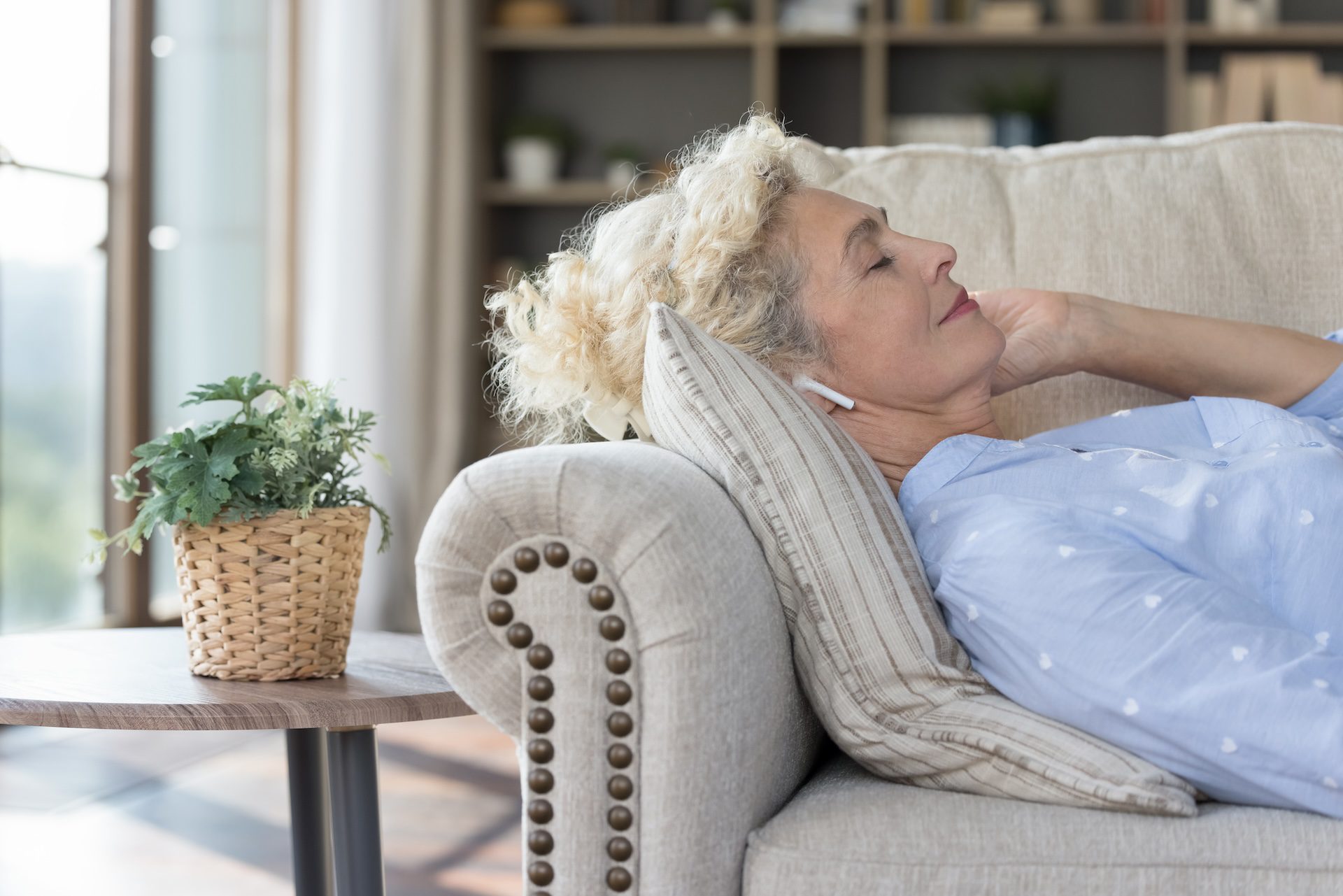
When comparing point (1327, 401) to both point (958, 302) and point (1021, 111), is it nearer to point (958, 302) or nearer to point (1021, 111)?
point (958, 302)

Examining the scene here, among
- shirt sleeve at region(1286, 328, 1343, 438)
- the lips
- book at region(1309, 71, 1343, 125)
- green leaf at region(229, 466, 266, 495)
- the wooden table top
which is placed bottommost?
the wooden table top

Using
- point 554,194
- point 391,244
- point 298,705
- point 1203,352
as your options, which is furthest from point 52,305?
point 1203,352

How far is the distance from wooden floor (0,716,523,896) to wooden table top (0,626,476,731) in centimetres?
85

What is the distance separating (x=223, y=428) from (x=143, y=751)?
1791 millimetres

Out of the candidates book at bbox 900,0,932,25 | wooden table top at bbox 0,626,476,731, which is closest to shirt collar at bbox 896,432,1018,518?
wooden table top at bbox 0,626,476,731

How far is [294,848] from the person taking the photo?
135cm

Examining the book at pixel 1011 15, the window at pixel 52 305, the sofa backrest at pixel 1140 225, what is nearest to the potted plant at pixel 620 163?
the book at pixel 1011 15

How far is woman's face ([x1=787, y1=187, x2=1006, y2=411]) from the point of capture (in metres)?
1.32

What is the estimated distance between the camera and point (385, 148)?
3.79 m

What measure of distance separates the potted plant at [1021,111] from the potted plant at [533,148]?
127 cm

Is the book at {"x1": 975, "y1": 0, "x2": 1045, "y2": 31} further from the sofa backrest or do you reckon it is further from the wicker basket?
the wicker basket

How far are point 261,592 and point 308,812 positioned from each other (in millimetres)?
274

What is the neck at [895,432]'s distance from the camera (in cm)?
135

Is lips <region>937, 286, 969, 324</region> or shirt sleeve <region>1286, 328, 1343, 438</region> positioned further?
shirt sleeve <region>1286, 328, 1343, 438</region>
